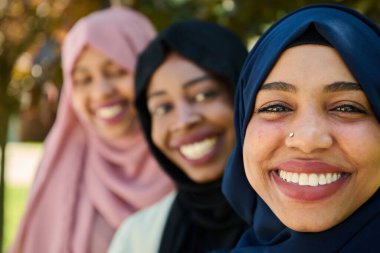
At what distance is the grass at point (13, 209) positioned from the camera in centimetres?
745

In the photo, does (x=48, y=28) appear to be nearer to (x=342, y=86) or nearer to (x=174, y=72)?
(x=174, y=72)

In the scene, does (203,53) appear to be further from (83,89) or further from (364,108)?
(364,108)

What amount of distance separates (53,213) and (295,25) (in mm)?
2184

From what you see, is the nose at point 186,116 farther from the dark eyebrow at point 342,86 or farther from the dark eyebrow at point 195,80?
the dark eyebrow at point 342,86

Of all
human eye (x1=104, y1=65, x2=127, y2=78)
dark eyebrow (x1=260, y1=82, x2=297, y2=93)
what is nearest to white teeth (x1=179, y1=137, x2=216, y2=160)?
human eye (x1=104, y1=65, x2=127, y2=78)

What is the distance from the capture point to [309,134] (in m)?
1.78

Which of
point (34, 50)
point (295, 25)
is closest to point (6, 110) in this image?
point (34, 50)

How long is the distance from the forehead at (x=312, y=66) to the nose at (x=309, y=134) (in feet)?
0.33

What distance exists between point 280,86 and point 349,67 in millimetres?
200

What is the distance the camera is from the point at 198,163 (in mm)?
2867

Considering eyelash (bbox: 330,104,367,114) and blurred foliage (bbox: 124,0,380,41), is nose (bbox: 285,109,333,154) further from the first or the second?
blurred foliage (bbox: 124,0,380,41)

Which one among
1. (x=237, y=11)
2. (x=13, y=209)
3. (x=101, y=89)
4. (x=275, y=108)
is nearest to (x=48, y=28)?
(x=101, y=89)

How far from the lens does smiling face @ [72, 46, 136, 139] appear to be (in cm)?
345

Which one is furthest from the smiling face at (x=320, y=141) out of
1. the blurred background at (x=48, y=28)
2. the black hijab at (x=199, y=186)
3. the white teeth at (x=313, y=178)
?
the blurred background at (x=48, y=28)
